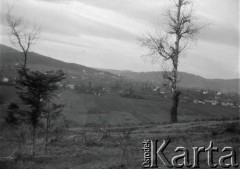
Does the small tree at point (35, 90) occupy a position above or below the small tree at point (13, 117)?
above

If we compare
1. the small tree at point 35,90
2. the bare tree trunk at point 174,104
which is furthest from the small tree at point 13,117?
the bare tree trunk at point 174,104

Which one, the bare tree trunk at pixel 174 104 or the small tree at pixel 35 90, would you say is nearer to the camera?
the small tree at pixel 35 90

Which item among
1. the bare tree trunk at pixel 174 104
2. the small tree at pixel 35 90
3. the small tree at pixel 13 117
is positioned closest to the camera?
the small tree at pixel 35 90

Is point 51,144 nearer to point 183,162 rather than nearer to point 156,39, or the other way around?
point 183,162

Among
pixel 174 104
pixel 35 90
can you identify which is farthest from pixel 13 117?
pixel 174 104

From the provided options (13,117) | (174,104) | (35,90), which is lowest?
(13,117)

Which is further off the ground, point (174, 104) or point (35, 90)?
point (35, 90)

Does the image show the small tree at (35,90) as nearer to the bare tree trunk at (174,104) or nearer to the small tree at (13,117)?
the small tree at (13,117)

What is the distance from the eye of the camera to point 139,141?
14797 millimetres

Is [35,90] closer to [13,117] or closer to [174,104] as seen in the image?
[13,117]

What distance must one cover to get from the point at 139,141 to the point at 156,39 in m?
11.1

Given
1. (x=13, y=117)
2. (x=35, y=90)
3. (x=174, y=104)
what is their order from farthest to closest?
(x=174, y=104) < (x=13, y=117) < (x=35, y=90)

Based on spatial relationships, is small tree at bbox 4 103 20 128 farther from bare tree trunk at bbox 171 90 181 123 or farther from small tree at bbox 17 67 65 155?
bare tree trunk at bbox 171 90 181 123

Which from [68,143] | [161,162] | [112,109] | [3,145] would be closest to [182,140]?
[161,162]
